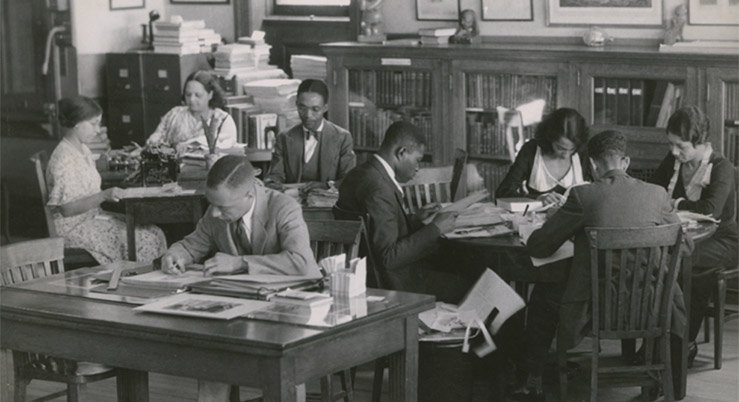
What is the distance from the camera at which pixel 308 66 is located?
9195 millimetres

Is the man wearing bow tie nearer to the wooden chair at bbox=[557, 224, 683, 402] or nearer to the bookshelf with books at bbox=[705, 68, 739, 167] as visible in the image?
the bookshelf with books at bbox=[705, 68, 739, 167]

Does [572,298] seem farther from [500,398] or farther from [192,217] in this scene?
[192,217]

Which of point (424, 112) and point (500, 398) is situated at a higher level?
point (424, 112)

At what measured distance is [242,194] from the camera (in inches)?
177

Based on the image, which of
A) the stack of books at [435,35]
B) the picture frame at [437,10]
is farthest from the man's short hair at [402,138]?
the picture frame at [437,10]

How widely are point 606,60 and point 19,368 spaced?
13.7 ft

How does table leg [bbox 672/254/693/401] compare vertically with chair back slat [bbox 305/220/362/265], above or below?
below

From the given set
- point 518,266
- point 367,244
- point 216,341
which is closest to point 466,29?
point 518,266

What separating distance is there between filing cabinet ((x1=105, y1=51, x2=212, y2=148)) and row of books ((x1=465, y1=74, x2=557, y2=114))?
103 inches

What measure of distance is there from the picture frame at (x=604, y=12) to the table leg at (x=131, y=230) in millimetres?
3177

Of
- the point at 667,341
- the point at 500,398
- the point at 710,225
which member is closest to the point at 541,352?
the point at 500,398

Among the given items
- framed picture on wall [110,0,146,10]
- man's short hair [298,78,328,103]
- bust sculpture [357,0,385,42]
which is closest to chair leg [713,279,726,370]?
man's short hair [298,78,328,103]

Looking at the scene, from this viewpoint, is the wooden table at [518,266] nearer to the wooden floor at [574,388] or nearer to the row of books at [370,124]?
the wooden floor at [574,388]

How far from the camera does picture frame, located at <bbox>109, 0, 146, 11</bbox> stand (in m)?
9.50
